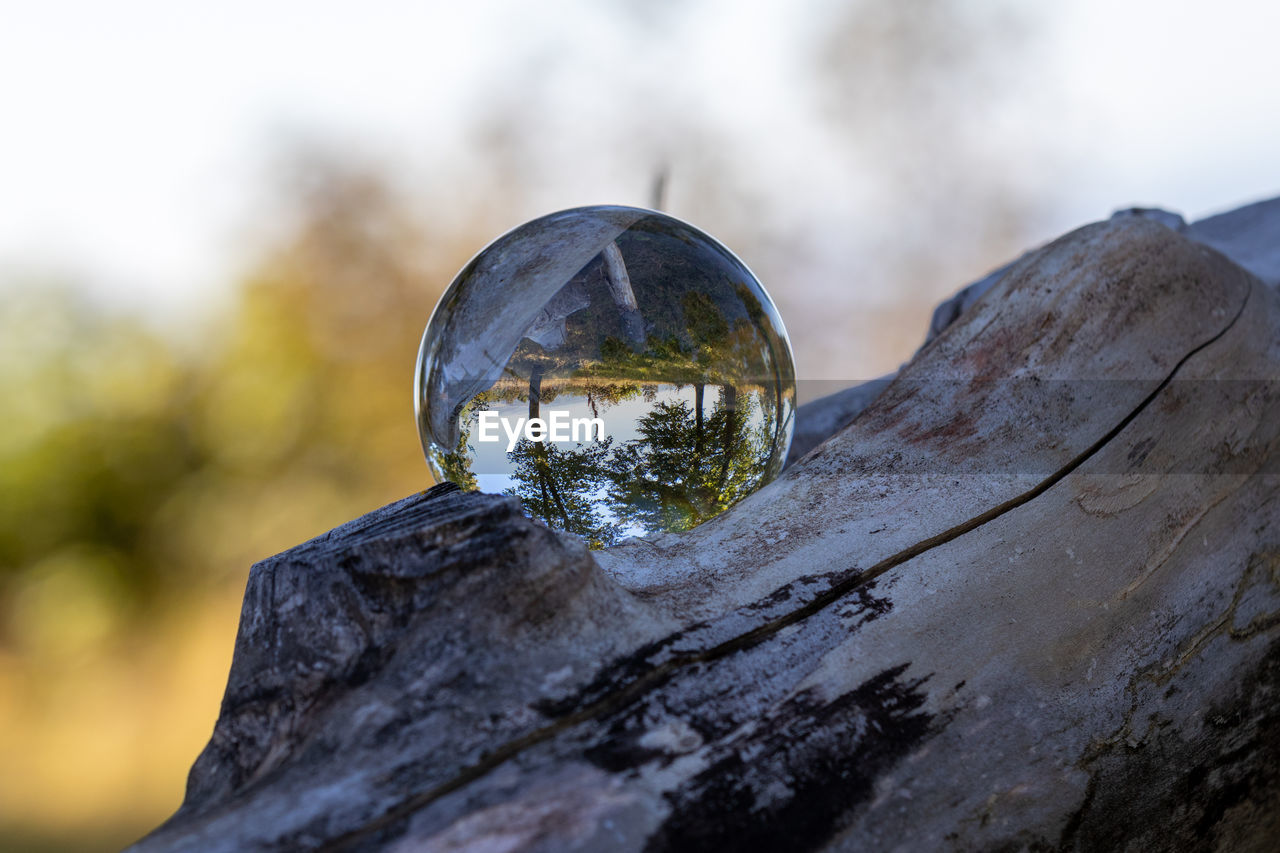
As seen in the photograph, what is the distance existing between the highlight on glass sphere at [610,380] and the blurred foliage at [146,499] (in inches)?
96.6

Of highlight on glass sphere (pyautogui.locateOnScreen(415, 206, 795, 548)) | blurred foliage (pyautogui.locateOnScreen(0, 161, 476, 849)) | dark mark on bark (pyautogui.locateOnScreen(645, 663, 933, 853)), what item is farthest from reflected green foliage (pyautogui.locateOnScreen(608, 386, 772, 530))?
blurred foliage (pyautogui.locateOnScreen(0, 161, 476, 849))

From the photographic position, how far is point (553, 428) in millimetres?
1103

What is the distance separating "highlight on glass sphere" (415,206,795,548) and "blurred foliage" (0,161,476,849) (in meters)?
2.45

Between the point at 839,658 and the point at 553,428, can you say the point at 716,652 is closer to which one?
the point at 839,658

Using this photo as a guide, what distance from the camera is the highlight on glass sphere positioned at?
1095 millimetres

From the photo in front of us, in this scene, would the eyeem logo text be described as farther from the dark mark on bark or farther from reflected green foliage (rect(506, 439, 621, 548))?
the dark mark on bark

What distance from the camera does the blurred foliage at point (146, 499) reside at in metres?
3.01

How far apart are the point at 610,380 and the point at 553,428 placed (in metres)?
0.10

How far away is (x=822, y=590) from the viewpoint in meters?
0.88

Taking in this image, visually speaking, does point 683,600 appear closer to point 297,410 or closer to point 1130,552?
point 1130,552

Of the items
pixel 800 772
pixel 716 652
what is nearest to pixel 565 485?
pixel 716 652

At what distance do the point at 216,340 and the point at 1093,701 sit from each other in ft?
11.0

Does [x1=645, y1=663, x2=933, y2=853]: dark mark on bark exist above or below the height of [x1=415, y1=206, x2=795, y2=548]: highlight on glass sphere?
below

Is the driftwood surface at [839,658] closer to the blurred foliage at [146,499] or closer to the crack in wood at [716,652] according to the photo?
the crack in wood at [716,652]
